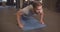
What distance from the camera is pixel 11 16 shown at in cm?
110

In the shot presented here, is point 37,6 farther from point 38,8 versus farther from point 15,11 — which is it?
point 15,11

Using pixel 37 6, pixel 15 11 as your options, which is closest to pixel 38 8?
pixel 37 6

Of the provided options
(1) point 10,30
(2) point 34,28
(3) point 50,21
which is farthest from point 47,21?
(1) point 10,30

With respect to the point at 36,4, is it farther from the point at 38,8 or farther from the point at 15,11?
the point at 15,11

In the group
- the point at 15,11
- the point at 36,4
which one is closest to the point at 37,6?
the point at 36,4

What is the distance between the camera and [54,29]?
1157 millimetres

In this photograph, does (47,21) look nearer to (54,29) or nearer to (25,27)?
(54,29)

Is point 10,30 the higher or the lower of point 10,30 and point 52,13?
the lower

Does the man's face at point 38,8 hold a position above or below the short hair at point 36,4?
below

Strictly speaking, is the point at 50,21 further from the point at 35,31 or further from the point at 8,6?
the point at 8,6

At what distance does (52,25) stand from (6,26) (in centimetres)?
42

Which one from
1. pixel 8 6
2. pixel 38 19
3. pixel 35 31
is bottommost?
pixel 35 31

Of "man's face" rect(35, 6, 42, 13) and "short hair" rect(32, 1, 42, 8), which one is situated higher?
"short hair" rect(32, 1, 42, 8)

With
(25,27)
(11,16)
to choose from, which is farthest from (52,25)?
(11,16)
